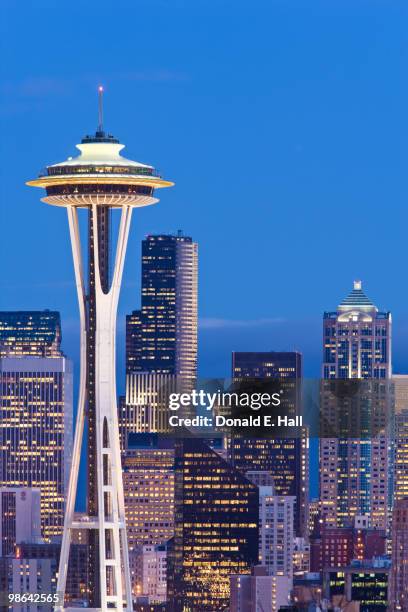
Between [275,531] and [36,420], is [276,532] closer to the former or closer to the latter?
[275,531]

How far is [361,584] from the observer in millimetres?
60562

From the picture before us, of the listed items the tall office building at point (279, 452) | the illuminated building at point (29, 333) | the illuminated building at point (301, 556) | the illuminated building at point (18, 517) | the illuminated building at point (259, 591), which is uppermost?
the illuminated building at point (29, 333)

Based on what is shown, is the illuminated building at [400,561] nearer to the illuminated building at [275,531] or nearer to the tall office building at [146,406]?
the illuminated building at [275,531]

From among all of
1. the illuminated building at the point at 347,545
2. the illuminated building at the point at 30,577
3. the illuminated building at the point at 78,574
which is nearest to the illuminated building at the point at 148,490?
the illuminated building at the point at 347,545

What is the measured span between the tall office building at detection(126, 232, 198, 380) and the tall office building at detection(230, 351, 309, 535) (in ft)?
35.4

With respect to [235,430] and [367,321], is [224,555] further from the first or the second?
[367,321]

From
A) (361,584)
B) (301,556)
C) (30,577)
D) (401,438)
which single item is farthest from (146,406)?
(361,584)

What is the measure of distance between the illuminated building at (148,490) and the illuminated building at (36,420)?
5213 millimetres

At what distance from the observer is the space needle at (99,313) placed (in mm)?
51875

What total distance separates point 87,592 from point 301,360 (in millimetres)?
28229

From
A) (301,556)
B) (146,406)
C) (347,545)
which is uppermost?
(146,406)

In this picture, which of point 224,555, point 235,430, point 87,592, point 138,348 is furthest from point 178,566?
point 138,348

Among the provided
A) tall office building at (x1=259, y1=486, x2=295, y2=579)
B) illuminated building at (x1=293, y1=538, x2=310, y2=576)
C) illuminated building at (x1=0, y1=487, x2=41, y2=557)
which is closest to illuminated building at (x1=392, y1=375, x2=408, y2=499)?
illuminated building at (x1=293, y1=538, x2=310, y2=576)

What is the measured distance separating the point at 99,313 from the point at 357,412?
80.5 ft
